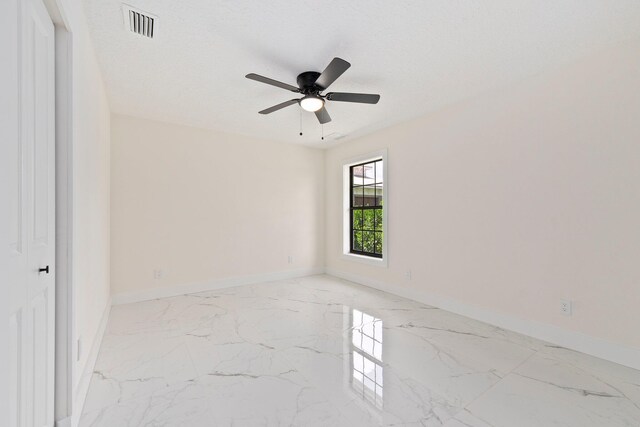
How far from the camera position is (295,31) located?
6.73 ft

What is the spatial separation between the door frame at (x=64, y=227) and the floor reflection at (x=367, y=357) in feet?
5.25

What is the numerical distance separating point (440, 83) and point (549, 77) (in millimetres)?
916

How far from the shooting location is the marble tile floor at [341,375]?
1.65 metres

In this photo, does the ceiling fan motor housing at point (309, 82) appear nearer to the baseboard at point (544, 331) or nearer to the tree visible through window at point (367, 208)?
the tree visible through window at point (367, 208)

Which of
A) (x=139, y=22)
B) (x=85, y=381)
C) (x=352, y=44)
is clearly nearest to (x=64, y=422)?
(x=85, y=381)

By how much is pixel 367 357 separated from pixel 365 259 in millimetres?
2315

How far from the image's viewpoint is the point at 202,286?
4172 mm

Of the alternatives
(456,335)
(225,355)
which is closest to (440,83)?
(456,335)

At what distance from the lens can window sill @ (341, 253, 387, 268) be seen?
4.26 m

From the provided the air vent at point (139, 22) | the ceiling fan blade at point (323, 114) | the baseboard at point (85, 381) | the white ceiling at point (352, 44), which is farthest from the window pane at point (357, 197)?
the baseboard at point (85, 381)

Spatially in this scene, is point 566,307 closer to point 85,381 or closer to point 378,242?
point 378,242

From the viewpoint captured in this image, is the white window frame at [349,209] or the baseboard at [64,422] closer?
the baseboard at [64,422]

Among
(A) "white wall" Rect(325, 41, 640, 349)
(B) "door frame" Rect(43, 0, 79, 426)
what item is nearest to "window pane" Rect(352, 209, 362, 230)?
(A) "white wall" Rect(325, 41, 640, 349)

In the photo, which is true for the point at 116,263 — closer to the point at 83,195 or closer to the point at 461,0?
the point at 83,195
